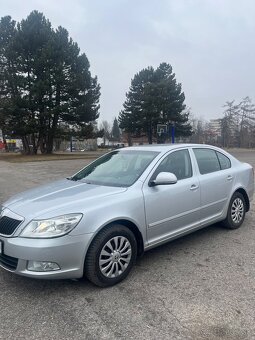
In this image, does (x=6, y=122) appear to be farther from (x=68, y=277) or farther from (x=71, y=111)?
(x=68, y=277)

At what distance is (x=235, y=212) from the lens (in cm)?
552

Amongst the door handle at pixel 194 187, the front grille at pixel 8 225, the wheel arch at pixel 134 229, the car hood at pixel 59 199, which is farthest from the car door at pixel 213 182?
the front grille at pixel 8 225

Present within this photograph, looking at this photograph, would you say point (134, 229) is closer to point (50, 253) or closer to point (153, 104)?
point (50, 253)

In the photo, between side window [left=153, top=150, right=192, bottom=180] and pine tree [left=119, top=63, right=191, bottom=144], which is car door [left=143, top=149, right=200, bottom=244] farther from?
pine tree [left=119, top=63, right=191, bottom=144]

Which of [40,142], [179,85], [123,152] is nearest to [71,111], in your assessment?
[40,142]

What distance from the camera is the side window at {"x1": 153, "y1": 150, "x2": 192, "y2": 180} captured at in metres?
4.46

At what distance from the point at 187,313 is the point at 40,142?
126 ft

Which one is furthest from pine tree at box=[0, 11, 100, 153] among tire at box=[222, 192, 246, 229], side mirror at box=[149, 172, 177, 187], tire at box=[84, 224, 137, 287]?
tire at box=[84, 224, 137, 287]

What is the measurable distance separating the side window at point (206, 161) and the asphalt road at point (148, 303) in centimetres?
133

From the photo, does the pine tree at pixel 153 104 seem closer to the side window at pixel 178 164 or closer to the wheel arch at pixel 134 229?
the side window at pixel 178 164

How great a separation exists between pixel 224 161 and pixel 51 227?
3.41 m

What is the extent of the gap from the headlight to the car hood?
0.29ft

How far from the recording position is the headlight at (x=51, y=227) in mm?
3266

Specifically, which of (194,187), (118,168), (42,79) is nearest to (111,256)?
(118,168)
